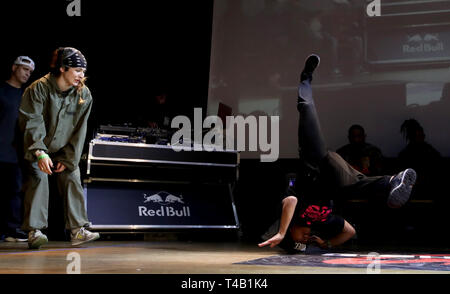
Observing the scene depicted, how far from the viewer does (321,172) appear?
3.53 meters

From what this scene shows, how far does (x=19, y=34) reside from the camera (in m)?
5.55

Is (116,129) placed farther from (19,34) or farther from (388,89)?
(388,89)

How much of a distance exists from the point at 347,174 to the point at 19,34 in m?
3.74

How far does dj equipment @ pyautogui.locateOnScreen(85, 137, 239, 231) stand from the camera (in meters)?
4.85

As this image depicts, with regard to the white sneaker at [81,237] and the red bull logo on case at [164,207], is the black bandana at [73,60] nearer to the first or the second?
the white sneaker at [81,237]

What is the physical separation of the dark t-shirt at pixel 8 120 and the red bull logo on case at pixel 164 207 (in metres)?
1.19

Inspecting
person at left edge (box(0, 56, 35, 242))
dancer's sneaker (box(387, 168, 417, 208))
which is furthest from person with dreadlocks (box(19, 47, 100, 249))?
dancer's sneaker (box(387, 168, 417, 208))

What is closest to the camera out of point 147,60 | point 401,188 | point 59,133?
point 401,188

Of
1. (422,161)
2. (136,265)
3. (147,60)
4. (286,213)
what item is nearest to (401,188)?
(286,213)

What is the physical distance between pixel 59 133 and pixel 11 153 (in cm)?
112

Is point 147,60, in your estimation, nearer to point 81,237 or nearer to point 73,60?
point 73,60

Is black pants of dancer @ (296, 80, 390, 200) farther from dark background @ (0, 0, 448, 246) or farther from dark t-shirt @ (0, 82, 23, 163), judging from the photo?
dark t-shirt @ (0, 82, 23, 163)

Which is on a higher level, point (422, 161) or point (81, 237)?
point (422, 161)
